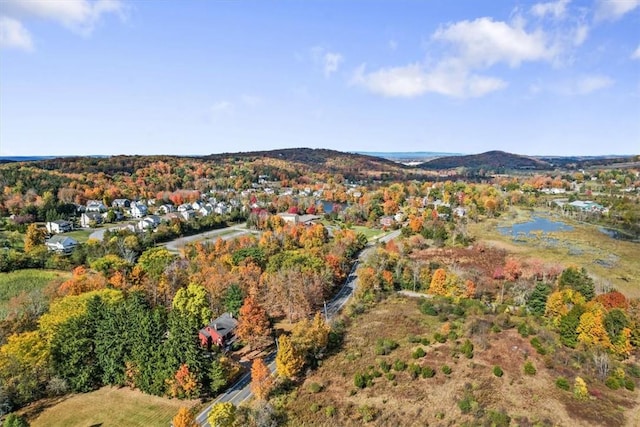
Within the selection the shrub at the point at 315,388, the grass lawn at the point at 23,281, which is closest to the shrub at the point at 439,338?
the shrub at the point at 315,388

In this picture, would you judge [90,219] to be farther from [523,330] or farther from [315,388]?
[523,330]

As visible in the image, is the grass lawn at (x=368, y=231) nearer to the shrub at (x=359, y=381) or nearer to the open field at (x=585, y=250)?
the open field at (x=585, y=250)

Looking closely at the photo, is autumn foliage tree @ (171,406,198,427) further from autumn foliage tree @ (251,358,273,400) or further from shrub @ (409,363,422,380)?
shrub @ (409,363,422,380)

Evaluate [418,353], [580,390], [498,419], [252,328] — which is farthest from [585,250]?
[252,328]

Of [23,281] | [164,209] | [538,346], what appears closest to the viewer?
[538,346]

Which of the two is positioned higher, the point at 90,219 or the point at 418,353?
the point at 90,219

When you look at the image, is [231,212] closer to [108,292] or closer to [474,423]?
[108,292]

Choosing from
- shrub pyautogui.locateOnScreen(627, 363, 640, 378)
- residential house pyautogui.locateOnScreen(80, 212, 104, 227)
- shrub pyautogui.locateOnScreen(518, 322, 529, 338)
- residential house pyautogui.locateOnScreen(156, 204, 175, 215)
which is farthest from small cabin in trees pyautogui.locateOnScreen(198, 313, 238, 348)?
residential house pyautogui.locateOnScreen(156, 204, 175, 215)
